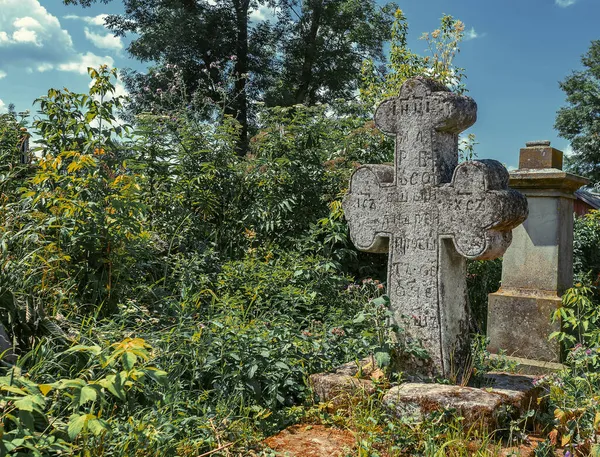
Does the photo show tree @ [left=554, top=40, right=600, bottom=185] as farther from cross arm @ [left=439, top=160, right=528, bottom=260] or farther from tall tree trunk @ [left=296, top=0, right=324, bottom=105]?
cross arm @ [left=439, top=160, right=528, bottom=260]

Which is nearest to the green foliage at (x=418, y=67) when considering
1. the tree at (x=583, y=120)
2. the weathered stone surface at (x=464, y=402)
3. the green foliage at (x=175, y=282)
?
the green foliage at (x=175, y=282)

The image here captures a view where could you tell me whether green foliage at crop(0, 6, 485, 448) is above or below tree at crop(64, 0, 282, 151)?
below

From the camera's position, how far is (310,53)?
19.6 m

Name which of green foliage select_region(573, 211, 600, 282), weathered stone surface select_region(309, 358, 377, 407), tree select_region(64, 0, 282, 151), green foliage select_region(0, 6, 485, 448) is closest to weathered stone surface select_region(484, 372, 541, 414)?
green foliage select_region(0, 6, 485, 448)

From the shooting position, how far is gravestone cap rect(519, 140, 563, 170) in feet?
22.1

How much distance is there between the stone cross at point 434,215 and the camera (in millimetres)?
4047

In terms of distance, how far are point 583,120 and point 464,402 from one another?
29.0 metres

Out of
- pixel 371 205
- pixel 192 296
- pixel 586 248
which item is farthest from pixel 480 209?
pixel 586 248

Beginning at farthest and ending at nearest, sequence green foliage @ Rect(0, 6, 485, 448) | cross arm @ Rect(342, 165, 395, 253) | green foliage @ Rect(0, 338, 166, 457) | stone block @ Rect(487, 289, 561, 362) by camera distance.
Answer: stone block @ Rect(487, 289, 561, 362) < cross arm @ Rect(342, 165, 395, 253) < green foliage @ Rect(0, 6, 485, 448) < green foliage @ Rect(0, 338, 166, 457)

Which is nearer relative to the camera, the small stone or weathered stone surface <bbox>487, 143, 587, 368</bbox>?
weathered stone surface <bbox>487, 143, 587, 368</bbox>

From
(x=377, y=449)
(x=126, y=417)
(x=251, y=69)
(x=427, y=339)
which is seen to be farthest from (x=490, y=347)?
(x=251, y=69)

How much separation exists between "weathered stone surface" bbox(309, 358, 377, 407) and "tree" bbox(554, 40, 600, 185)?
27.4 metres

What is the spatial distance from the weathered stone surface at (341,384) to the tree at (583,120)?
27401 millimetres

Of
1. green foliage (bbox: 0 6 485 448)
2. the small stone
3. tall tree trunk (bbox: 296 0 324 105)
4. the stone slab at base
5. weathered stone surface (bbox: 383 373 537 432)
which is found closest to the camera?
green foliage (bbox: 0 6 485 448)
